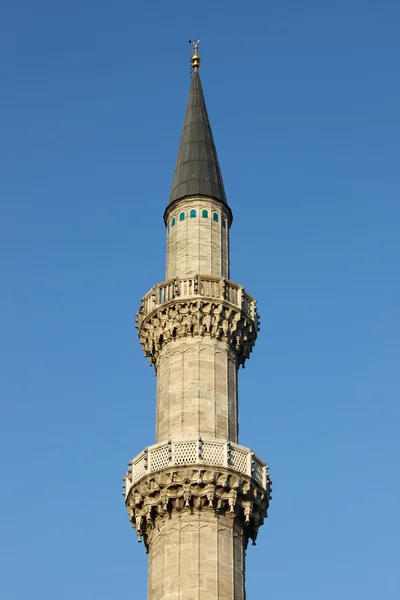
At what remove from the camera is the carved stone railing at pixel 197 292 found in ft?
157

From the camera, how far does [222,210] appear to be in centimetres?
5125

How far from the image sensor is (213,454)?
43.7 meters

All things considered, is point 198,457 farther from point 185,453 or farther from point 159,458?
point 159,458

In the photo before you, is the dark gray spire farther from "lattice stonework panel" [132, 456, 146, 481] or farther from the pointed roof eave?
"lattice stonework panel" [132, 456, 146, 481]

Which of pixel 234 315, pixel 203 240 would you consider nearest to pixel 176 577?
pixel 234 315

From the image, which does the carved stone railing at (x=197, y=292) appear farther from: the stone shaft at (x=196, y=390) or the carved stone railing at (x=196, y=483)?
the carved stone railing at (x=196, y=483)

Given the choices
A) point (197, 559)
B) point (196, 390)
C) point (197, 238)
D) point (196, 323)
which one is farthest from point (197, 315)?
point (197, 559)

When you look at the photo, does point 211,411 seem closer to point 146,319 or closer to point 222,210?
point 146,319

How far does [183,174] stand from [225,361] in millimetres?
9226

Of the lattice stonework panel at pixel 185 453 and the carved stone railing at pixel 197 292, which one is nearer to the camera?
the lattice stonework panel at pixel 185 453

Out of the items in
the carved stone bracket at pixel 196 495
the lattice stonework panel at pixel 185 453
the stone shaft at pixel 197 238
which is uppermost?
the stone shaft at pixel 197 238

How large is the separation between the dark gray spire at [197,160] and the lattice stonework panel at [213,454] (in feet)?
38.4

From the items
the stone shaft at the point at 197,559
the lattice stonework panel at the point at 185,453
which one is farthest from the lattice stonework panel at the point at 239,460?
the stone shaft at the point at 197,559

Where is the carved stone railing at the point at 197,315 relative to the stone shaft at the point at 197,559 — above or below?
above
